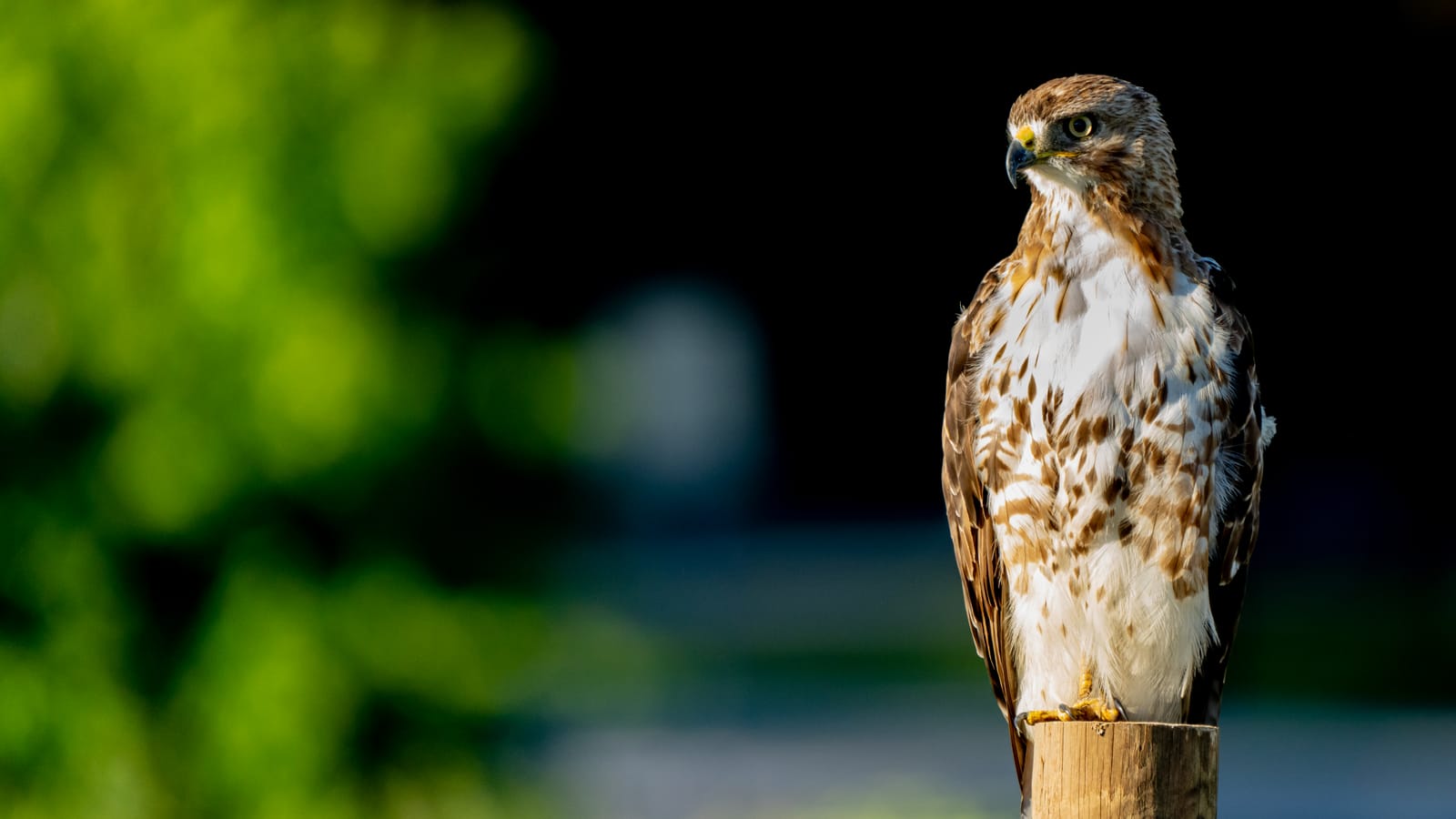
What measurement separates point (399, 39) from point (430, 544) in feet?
4.56

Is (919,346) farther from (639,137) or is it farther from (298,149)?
(298,149)

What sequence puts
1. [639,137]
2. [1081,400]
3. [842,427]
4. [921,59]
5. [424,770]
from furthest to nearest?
[842,427] → [639,137] → [921,59] → [424,770] → [1081,400]

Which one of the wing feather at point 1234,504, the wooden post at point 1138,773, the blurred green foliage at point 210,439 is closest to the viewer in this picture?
the wooden post at point 1138,773

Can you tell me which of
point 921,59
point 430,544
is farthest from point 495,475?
point 921,59

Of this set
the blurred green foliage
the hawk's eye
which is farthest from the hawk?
the blurred green foliage

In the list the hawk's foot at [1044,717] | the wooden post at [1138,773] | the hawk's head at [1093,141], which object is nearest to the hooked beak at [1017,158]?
the hawk's head at [1093,141]

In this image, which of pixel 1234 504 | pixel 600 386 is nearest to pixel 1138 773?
pixel 1234 504

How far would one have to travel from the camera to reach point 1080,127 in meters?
2.52

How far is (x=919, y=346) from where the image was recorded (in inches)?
415

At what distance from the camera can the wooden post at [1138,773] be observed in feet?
6.33

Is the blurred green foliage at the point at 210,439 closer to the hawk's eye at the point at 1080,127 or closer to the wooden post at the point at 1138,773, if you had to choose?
the hawk's eye at the point at 1080,127

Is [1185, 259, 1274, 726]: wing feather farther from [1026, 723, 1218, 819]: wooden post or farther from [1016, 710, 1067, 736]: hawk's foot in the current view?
[1026, 723, 1218, 819]: wooden post

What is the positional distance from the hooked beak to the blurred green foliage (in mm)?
2016

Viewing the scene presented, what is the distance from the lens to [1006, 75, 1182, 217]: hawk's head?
249 centimetres
